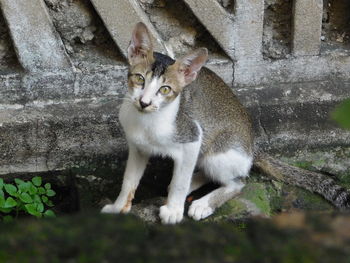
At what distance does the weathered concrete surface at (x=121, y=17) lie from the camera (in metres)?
4.00

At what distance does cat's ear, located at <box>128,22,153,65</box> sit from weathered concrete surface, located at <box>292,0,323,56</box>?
43.1 inches

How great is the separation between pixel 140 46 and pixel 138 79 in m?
0.20

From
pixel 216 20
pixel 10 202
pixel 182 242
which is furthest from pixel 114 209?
pixel 182 242

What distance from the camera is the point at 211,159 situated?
400 centimetres

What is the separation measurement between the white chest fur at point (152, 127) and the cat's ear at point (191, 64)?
137 millimetres

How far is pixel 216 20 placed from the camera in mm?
4148

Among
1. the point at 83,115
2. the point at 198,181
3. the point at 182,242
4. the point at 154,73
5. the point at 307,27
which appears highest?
the point at 182,242

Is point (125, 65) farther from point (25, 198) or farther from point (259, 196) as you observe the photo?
point (259, 196)

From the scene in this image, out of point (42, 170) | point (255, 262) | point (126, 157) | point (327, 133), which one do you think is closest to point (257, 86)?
point (327, 133)

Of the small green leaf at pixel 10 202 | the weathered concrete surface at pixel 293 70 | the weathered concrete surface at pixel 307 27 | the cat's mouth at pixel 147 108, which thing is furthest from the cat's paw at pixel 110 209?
the weathered concrete surface at pixel 307 27

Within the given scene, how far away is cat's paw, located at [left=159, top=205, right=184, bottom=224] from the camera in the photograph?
376cm

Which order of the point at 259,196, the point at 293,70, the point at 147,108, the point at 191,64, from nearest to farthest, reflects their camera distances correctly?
1. the point at 147,108
2. the point at 191,64
3. the point at 259,196
4. the point at 293,70

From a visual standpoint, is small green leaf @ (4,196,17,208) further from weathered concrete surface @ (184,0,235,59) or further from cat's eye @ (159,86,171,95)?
weathered concrete surface @ (184,0,235,59)

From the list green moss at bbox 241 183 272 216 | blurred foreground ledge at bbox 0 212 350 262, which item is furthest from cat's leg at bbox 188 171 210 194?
blurred foreground ledge at bbox 0 212 350 262
